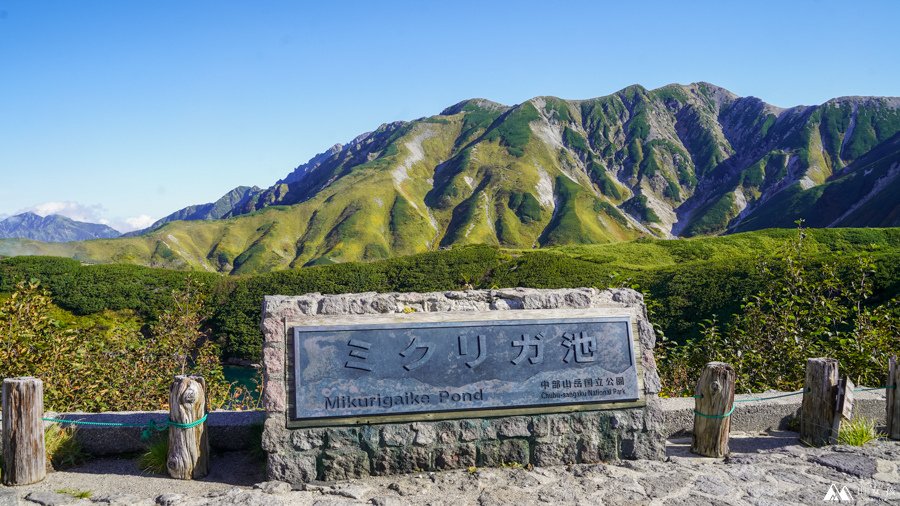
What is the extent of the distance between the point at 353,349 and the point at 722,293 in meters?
16.9

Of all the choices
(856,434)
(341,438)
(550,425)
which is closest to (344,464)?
(341,438)

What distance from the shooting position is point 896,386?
561 cm

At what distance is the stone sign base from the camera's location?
461 cm

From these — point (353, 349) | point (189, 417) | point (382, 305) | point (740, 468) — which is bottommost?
point (740, 468)

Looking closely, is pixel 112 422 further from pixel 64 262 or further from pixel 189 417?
pixel 64 262

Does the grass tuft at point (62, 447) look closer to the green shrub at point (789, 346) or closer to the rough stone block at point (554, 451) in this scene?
the rough stone block at point (554, 451)

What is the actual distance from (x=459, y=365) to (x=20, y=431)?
3.56 meters

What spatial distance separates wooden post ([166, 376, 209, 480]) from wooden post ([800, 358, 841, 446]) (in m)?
5.86

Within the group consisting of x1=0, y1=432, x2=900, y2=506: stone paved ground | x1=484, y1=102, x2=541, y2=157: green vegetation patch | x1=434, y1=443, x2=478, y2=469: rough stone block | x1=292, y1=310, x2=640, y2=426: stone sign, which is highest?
x1=484, y1=102, x2=541, y2=157: green vegetation patch

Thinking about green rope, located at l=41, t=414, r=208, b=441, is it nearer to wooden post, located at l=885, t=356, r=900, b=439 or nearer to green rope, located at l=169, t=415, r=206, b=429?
green rope, located at l=169, t=415, r=206, b=429

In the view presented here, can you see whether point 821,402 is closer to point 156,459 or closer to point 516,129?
point 156,459

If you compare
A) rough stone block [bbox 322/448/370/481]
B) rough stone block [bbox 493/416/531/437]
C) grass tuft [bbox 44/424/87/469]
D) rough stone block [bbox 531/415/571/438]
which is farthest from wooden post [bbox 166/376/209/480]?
rough stone block [bbox 531/415/571/438]

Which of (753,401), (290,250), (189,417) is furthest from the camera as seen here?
(290,250)

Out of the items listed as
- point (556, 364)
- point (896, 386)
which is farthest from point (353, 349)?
point (896, 386)
